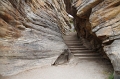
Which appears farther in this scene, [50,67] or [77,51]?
[77,51]

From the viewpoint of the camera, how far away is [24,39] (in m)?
7.89

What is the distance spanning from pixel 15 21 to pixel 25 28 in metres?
0.81

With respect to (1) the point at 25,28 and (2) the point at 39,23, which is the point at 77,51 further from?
(1) the point at 25,28

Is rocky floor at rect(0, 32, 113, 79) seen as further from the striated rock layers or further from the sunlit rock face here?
the striated rock layers

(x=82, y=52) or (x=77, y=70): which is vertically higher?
(x=82, y=52)

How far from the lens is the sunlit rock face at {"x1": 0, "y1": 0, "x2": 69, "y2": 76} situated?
676 centimetres

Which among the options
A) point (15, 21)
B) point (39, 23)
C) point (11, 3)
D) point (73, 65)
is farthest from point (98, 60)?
point (11, 3)

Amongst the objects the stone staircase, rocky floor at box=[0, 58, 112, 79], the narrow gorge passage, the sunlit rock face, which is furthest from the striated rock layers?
the sunlit rock face

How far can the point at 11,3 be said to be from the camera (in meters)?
7.68

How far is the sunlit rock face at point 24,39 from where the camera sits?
676 centimetres

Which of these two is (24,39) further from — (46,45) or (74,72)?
(74,72)

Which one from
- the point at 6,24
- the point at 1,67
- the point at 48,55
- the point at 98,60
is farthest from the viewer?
the point at 98,60

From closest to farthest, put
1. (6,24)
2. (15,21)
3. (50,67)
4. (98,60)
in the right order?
1. (6,24)
2. (15,21)
3. (50,67)
4. (98,60)

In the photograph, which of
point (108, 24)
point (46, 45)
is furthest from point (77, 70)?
point (108, 24)
